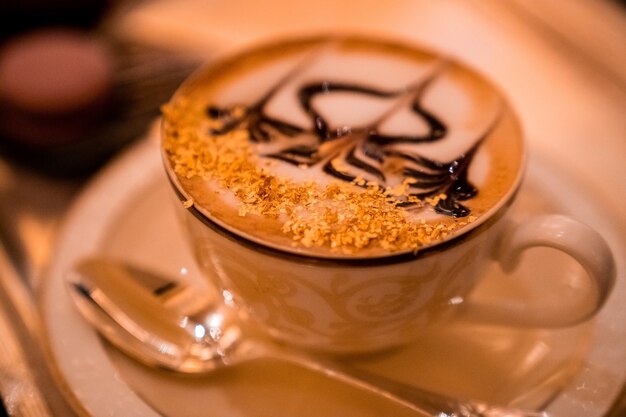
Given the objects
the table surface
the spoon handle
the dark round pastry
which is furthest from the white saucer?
the dark round pastry

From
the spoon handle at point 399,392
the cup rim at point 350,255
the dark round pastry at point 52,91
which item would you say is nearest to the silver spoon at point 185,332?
the spoon handle at point 399,392

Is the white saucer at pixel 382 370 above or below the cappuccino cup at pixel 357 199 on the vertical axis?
below

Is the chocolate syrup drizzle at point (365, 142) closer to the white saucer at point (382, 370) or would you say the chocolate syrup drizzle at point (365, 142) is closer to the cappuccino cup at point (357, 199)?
the cappuccino cup at point (357, 199)

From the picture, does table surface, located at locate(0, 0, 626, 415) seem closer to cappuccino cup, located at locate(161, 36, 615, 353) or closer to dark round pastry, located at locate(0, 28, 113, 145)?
dark round pastry, located at locate(0, 28, 113, 145)

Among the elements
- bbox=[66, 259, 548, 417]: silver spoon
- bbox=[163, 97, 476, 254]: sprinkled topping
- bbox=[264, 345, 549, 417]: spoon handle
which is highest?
bbox=[163, 97, 476, 254]: sprinkled topping

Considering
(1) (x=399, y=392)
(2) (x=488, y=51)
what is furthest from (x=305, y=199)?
(2) (x=488, y=51)

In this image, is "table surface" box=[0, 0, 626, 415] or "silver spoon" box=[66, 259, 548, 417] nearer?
"silver spoon" box=[66, 259, 548, 417]

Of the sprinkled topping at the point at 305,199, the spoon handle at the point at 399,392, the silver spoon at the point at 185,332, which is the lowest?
the silver spoon at the point at 185,332
